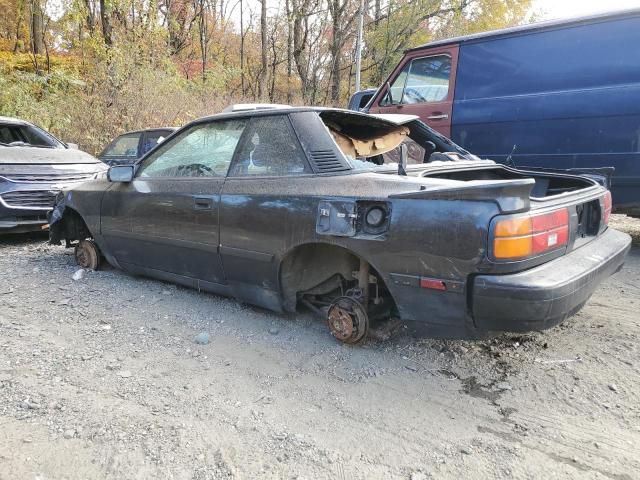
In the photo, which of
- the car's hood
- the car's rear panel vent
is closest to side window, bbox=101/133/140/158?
the car's hood

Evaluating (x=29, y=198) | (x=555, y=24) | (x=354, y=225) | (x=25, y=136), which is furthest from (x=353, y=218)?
(x=25, y=136)

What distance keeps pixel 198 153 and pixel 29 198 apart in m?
3.21

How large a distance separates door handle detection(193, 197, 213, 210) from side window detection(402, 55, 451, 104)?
386 centimetres

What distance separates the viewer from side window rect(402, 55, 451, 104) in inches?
243

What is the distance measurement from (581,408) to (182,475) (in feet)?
6.23

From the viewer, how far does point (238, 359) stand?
118 inches

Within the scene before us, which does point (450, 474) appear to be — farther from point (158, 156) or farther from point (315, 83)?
point (315, 83)

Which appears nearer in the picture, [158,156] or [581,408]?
[581,408]

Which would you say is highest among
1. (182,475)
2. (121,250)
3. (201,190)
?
(201,190)

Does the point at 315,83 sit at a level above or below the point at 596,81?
above

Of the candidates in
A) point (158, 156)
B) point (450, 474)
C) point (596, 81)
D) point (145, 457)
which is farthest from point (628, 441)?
point (596, 81)

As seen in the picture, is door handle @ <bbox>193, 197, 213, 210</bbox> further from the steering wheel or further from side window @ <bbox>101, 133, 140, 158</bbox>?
side window @ <bbox>101, 133, 140, 158</bbox>

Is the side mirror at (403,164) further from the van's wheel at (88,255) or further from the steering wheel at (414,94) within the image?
the steering wheel at (414,94)

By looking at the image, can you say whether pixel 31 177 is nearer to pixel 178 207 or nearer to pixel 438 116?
pixel 178 207
